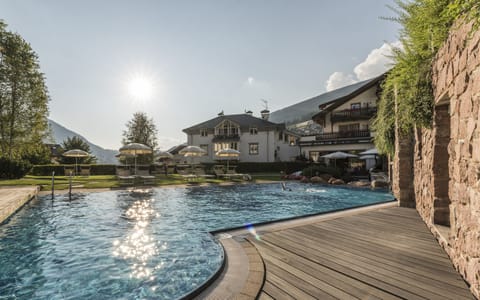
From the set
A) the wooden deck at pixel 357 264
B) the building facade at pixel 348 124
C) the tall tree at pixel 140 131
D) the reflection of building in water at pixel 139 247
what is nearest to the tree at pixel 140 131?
the tall tree at pixel 140 131

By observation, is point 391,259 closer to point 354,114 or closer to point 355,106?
point 354,114

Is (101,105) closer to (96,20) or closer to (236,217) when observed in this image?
(96,20)

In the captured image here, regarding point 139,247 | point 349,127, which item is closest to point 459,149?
point 139,247

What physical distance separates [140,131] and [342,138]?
3287 centimetres

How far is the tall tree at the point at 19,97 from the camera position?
1911cm

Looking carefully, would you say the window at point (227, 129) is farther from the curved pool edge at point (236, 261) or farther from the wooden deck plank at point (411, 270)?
the wooden deck plank at point (411, 270)

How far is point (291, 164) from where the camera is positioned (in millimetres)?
26906

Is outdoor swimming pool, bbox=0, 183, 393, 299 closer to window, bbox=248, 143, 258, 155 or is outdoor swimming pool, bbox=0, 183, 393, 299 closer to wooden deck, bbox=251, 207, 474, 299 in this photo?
wooden deck, bbox=251, 207, 474, 299

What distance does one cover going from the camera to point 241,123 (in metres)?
36.2

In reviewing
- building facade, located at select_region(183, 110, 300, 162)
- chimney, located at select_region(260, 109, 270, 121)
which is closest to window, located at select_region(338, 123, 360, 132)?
building facade, located at select_region(183, 110, 300, 162)

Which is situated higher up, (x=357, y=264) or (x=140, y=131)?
(x=140, y=131)

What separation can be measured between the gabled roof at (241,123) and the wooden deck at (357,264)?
29.9 m

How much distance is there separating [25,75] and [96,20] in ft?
50.1

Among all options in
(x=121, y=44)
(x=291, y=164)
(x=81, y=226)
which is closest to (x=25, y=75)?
→ (x=121, y=44)
